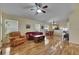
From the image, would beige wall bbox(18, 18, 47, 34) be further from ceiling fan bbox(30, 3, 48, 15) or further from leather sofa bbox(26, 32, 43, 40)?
ceiling fan bbox(30, 3, 48, 15)

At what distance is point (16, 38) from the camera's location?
7.07 ft

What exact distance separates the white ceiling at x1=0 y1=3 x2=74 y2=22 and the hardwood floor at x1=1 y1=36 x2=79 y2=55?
408 mm

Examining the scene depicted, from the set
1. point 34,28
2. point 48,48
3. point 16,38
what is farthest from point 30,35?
point 48,48

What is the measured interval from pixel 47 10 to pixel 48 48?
2.32 ft

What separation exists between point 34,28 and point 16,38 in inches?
15.0

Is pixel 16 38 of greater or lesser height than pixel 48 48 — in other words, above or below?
above

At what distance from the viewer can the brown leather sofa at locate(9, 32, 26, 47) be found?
2.13 meters

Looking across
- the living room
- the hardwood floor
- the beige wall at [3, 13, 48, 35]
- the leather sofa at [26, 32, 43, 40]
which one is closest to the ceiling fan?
the living room

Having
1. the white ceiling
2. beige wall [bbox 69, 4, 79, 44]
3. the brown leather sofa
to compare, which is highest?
the white ceiling

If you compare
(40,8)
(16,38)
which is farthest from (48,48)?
(40,8)

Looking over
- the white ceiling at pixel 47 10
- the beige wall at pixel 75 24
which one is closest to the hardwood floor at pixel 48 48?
the beige wall at pixel 75 24

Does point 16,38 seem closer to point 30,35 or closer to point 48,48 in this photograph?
point 30,35

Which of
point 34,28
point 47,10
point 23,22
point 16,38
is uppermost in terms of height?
point 47,10
